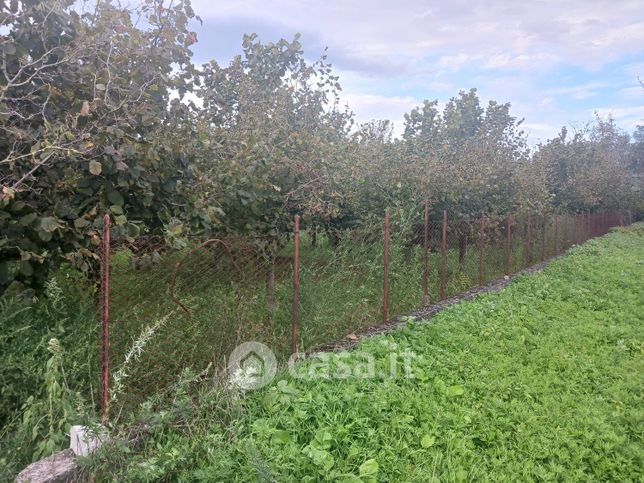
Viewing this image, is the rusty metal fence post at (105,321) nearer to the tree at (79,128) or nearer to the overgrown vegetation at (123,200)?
the overgrown vegetation at (123,200)

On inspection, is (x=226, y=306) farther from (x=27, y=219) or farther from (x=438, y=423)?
(x=438, y=423)

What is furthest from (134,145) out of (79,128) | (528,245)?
(528,245)

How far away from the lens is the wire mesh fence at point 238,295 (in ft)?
11.0

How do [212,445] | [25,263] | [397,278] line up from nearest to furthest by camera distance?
[212,445] → [25,263] → [397,278]

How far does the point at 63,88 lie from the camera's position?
3.61 meters

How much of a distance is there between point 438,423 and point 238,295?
1.92 metres

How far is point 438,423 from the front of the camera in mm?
3420

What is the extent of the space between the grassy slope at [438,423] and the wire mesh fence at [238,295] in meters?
0.49

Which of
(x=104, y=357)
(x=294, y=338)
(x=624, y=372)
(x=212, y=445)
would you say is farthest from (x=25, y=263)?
(x=624, y=372)

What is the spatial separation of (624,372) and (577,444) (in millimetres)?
1808

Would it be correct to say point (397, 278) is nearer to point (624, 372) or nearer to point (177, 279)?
point (624, 372)

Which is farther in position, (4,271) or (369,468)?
(4,271)

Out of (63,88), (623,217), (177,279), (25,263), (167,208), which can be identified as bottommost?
(623,217)

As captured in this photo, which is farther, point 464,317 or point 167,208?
point 464,317
